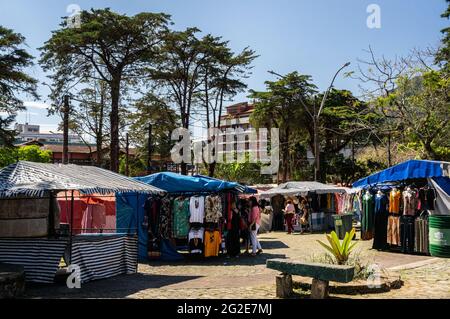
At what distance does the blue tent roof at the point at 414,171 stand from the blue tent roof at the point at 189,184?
4521 millimetres

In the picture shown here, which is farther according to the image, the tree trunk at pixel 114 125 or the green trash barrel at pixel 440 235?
the tree trunk at pixel 114 125

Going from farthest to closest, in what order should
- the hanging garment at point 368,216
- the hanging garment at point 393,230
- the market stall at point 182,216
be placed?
the hanging garment at point 368,216, the hanging garment at point 393,230, the market stall at point 182,216

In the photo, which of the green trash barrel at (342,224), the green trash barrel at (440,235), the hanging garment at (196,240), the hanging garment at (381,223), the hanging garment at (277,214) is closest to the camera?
the green trash barrel at (440,235)

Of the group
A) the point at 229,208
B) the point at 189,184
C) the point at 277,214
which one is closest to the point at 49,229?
the point at 189,184

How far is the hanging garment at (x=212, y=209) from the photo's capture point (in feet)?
48.0

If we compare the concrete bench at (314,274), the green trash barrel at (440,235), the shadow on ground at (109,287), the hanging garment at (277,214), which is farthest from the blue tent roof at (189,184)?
the hanging garment at (277,214)

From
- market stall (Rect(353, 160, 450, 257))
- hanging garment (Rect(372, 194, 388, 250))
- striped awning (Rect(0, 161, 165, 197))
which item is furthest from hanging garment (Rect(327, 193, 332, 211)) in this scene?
striped awning (Rect(0, 161, 165, 197))

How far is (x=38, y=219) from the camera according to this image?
11.2 metres

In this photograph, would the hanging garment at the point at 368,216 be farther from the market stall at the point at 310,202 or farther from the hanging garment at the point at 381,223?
the market stall at the point at 310,202

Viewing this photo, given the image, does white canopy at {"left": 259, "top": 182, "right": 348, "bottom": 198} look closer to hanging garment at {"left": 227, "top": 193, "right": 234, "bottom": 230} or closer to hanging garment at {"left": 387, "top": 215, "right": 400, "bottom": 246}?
hanging garment at {"left": 387, "top": 215, "right": 400, "bottom": 246}

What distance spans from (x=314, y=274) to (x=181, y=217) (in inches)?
280
